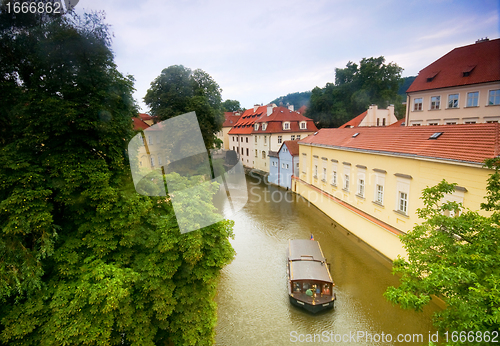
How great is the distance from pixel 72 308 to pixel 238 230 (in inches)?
469

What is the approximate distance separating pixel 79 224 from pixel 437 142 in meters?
12.3

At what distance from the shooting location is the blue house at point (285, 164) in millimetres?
24422

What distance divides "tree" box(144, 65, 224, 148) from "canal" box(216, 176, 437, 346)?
32.0 feet

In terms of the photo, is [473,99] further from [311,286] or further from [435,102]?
[311,286]

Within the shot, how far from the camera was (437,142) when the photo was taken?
10.4 metres

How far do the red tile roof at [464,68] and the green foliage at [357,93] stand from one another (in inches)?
615

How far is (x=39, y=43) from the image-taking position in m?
6.22

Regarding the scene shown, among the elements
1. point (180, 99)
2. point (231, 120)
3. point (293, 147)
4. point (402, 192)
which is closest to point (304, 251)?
point (402, 192)

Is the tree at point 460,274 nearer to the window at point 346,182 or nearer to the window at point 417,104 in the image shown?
the window at point 346,182

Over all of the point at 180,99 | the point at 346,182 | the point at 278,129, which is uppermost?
the point at 180,99

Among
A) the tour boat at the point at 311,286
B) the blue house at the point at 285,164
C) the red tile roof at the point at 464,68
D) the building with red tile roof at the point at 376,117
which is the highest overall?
the red tile roof at the point at 464,68

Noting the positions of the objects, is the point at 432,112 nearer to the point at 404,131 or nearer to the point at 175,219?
the point at 404,131

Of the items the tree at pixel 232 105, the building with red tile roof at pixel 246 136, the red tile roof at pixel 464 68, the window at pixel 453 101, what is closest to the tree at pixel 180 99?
the building with red tile roof at pixel 246 136

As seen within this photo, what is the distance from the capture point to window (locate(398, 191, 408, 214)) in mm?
11344
